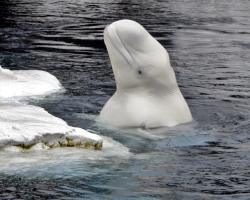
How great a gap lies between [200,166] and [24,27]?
40.1ft

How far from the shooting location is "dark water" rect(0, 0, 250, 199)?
4.15 meters

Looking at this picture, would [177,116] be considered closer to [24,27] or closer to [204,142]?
[204,142]

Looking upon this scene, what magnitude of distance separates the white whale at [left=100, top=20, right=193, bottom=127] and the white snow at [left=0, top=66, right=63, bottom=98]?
7.87 feet

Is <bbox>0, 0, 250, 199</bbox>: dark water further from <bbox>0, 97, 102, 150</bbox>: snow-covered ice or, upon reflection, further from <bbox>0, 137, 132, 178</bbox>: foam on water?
<bbox>0, 97, 102, 150</bbox>: snow-covered ice

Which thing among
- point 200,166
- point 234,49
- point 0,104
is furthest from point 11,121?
point 234,49

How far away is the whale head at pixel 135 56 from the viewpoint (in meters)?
6.19

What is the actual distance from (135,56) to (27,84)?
3.21 metres

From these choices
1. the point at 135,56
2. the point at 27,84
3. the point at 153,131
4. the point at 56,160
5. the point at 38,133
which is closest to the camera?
the point at 56,160

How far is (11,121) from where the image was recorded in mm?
5238

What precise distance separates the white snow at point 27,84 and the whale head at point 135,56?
2.60 meters

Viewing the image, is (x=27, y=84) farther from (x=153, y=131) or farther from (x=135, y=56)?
(x=153, y=131)

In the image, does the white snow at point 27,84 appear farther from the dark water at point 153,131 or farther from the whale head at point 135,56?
the whale head at point 135,56

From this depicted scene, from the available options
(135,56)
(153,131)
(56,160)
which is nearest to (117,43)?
(135,56)

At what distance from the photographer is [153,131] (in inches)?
241
